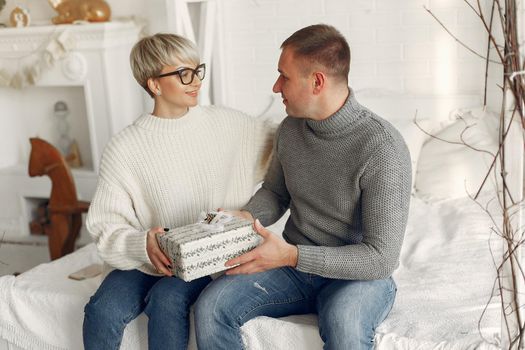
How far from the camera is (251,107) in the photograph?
363 cm

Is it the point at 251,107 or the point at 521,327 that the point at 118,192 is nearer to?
the point at 521,327

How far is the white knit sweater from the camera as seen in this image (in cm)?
198

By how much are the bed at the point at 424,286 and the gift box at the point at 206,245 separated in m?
0.23

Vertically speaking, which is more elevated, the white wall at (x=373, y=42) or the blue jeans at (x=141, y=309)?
A: the white wall at (x=373, y=42)

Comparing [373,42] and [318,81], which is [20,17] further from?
[318,81]

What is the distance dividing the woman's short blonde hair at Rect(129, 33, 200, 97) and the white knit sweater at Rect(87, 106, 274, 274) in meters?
0.14

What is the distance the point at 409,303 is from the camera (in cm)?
200

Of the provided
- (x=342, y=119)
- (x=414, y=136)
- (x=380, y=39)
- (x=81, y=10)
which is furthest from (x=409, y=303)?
(x=81, y=10)

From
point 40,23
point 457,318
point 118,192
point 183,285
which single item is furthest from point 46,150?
point 457,318

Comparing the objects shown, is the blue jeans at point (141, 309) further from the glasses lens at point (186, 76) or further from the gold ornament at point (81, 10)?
the gold ornament at point (81, 10)

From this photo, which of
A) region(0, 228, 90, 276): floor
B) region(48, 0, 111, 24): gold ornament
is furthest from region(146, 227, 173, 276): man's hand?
region(48, 0, 111, 24): gold ornament

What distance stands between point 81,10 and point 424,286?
2372 millimetres

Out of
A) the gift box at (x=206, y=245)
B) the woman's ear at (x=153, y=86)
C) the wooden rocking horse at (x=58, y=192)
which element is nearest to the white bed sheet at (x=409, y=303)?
the gift box at (x=206, y=245)

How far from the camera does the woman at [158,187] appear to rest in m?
1.90
